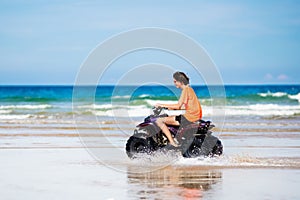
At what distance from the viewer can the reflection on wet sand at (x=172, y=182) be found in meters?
8.55

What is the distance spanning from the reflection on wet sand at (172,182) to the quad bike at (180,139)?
83 cm

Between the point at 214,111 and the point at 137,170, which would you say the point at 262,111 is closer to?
the point at 214,111

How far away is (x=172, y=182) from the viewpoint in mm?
9656

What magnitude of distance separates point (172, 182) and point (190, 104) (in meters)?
2.68

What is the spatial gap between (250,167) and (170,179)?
222 cm

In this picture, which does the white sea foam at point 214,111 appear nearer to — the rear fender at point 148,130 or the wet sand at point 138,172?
the wet sand at point 138,172

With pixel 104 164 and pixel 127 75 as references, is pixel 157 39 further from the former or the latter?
pixel 104 164

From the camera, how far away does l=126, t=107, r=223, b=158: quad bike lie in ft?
39.6

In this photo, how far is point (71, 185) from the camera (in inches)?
367

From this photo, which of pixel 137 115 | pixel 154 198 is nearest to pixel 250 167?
pixel 154 198

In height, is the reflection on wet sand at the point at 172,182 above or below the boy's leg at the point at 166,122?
below

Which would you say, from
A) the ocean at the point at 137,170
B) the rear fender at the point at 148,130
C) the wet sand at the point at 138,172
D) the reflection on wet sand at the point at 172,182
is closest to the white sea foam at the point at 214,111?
the ocean at the point at 137,170

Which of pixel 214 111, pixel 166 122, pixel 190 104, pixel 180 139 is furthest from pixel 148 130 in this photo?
pixel 214 111

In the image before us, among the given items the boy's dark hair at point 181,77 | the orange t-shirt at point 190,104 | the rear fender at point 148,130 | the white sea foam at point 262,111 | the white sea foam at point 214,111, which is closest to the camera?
the boy's dark hair at point 181,77
